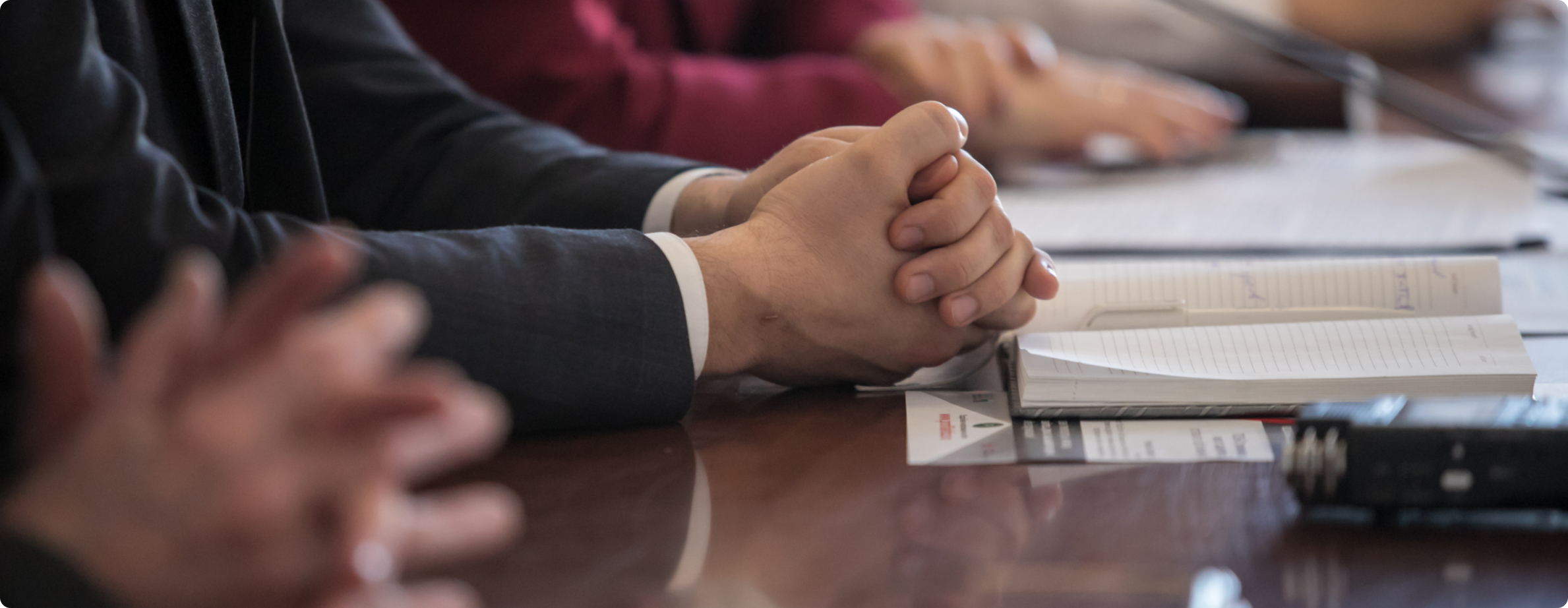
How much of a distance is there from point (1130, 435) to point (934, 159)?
0.58 feet

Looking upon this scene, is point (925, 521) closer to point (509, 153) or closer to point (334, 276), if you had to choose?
point (334, 276)

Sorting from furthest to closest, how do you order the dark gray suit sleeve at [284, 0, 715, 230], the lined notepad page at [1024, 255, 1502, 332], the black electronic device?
the dark gray suit sleeve at [284, 0, 715, 230] → the lined notepad page at [1024, 255, 1502, 332] → the black electronic device

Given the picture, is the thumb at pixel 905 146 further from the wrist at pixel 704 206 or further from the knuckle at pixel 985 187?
the wrist at pixel 704 206

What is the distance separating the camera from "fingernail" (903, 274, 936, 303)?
0.62 meters

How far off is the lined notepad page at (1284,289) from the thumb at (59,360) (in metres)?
0.51

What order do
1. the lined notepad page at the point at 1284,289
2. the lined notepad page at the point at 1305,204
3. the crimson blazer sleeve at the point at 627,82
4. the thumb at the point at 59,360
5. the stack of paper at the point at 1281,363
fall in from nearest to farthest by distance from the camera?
the thumb at the point at 59,360 → the stack of paper at the point at 1281,363 → the lined notepad page at the point at 1284,289 → the lined notepad page at the point at 1305,204 → the crimson blazer sleeve at the point at 627,82

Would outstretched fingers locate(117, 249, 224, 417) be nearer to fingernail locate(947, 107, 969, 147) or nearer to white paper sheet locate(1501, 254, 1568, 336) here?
fingernail locate(947, 107, 969, 147)

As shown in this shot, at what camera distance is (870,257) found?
2.06 feet

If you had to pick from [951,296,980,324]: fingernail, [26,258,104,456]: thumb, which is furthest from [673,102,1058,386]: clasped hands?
[26,258,104,456]: thumb

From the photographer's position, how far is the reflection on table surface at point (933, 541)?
39cm

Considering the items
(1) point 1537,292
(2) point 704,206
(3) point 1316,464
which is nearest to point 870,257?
(2) point 704,206

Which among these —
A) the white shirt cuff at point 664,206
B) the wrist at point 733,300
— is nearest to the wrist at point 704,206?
the white shirt cuff at point 664,206

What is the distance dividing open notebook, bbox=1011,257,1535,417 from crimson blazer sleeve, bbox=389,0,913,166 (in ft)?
1.82

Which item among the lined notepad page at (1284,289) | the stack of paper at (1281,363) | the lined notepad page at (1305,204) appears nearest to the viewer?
the stack of paper at (1281,363)
